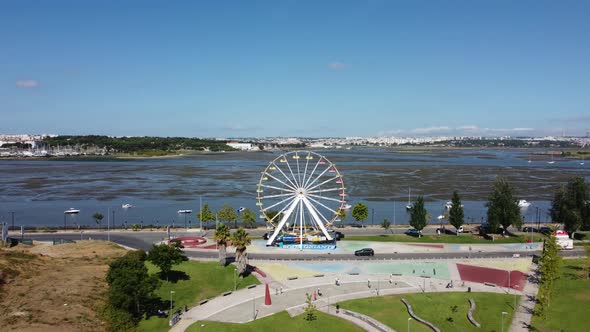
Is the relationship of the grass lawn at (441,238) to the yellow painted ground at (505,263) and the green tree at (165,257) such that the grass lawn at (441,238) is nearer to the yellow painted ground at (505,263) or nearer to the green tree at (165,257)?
the yellow painted ground at (505,263)

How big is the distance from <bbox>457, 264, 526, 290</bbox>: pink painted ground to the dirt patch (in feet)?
124

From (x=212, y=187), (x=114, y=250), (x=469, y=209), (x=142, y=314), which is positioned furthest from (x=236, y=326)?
(x=212, y=187)

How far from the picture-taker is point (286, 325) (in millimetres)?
41156

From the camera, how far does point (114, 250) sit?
2525 inches

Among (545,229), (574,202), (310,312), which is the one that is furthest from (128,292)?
(545,229)

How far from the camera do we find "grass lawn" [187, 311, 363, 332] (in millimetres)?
40362

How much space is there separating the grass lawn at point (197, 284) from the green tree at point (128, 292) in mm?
1441

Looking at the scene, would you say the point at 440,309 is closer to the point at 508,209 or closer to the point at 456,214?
the point at 456,214

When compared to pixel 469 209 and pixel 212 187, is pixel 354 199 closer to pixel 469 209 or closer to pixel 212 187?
pixel 469 209

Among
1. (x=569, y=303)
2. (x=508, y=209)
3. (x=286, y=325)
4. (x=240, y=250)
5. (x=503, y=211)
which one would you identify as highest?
(x=508, y=209)

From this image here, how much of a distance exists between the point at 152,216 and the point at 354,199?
47260 millimetres

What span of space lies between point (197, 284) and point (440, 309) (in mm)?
24392

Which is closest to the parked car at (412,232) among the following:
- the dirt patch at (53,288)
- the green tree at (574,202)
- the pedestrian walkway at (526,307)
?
the green tree at (574,202)

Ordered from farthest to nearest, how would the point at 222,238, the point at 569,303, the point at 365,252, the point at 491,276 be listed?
the point at 365,252, the point at 222,238, the point at 491,276, the point at 569,303
